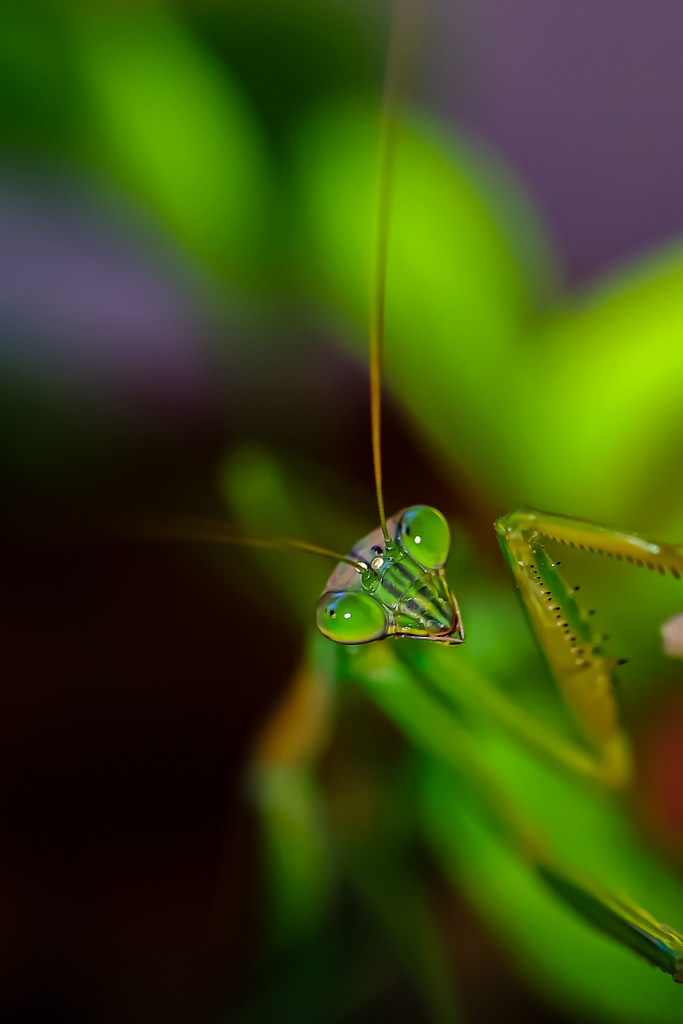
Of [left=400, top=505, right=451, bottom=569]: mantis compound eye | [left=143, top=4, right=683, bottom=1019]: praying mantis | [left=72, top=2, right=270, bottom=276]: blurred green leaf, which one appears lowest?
[left=143, top=4, right=683, bottom=1019]: praying mantis

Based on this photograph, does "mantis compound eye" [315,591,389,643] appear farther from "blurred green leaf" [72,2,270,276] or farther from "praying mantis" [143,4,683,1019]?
"blurred green leaf" [72,2,270,276]

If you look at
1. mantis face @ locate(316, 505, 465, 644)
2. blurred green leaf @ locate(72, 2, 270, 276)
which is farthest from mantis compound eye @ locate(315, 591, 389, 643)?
blurred green leaf @ locate(72, 2, 270, 276)

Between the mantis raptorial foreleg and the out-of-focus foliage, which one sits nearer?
the mantis raptorial foreleg

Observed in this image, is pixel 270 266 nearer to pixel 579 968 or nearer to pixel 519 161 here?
pixel 519 161

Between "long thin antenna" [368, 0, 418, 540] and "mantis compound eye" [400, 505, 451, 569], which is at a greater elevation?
"long thin antenna" [368, 0, 418, 540]

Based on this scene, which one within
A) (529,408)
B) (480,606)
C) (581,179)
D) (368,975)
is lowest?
(368,975)

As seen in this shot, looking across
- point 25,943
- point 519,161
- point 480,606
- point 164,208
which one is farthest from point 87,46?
point 25,943

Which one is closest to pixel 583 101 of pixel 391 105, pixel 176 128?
pixel 391 105

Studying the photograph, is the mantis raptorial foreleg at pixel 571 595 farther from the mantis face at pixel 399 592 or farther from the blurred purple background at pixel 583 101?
the blurred purple background at pixel 583 101
